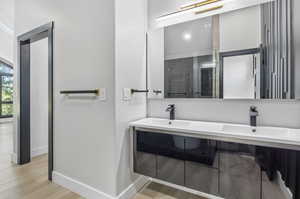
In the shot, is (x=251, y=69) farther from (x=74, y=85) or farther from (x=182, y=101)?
(x=74, y=85)

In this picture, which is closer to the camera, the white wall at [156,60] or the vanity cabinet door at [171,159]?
the vanity cabinet door at [171,159]

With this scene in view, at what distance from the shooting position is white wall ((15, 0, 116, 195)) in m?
1.63

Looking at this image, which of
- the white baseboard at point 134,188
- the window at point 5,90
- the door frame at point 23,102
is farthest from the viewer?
the window at point 5,90

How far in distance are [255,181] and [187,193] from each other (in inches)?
33.9

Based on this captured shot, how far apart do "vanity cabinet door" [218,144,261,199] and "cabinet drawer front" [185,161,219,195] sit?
0.05 meters

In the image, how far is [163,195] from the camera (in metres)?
1.82

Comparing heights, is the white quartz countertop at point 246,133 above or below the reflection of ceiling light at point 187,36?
below

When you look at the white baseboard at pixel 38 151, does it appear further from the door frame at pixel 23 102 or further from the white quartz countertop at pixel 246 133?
the white quartz countertop at pixel 246 133

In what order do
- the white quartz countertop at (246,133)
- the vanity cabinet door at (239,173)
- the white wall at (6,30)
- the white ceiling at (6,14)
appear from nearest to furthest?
1. the white quartz countertop at (246,133)
2. the vanity cabinet door at (239,173)
3. the white ceiling at (6,14)
4. the white wall at (6,30)

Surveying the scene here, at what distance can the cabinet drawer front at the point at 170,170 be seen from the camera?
154cm

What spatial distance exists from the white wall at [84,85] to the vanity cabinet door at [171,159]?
1.56ft

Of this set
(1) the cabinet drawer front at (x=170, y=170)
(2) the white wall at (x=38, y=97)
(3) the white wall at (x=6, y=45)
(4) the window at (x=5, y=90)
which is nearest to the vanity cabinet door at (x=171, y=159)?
(1) the cabinet drawer front at (x=170, y=170)

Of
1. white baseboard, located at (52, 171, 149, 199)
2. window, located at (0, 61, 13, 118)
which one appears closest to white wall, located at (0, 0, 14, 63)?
window, located at (0, 61, 13, 118)

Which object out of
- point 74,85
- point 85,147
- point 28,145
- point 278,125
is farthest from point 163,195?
point 28,145
